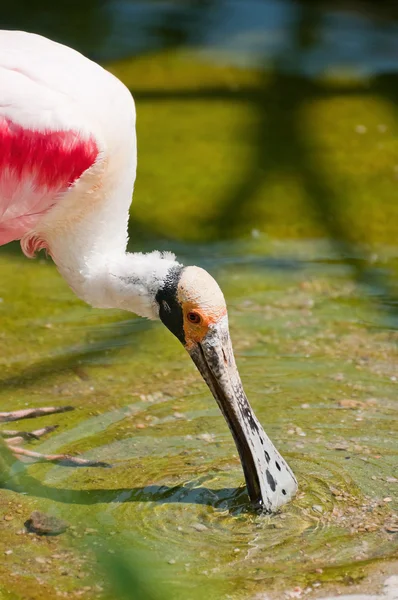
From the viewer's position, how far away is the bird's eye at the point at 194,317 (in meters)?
3.98

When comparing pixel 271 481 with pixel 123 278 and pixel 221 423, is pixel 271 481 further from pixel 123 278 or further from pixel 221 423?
pixel 123 278

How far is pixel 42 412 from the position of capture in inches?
179

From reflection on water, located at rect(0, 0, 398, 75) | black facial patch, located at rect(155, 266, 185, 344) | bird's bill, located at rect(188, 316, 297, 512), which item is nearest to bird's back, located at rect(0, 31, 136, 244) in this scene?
black facial patch, located at rect(155, 266, 185, 344)

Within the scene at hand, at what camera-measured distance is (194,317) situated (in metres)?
4.00

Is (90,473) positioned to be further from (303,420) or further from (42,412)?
(303,420)

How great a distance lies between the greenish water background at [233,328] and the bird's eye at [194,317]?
549 mm

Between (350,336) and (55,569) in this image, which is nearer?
(55,569)

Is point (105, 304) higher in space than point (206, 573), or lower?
higher

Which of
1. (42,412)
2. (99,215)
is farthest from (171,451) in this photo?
(99,215)

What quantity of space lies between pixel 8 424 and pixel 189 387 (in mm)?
787

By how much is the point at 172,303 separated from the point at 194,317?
127 millimetres

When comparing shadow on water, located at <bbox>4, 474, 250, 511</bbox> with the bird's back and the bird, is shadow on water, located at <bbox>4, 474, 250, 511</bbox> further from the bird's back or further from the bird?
the bird's back

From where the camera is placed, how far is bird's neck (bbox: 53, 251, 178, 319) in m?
4.17

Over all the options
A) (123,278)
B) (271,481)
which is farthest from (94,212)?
(271,481)
